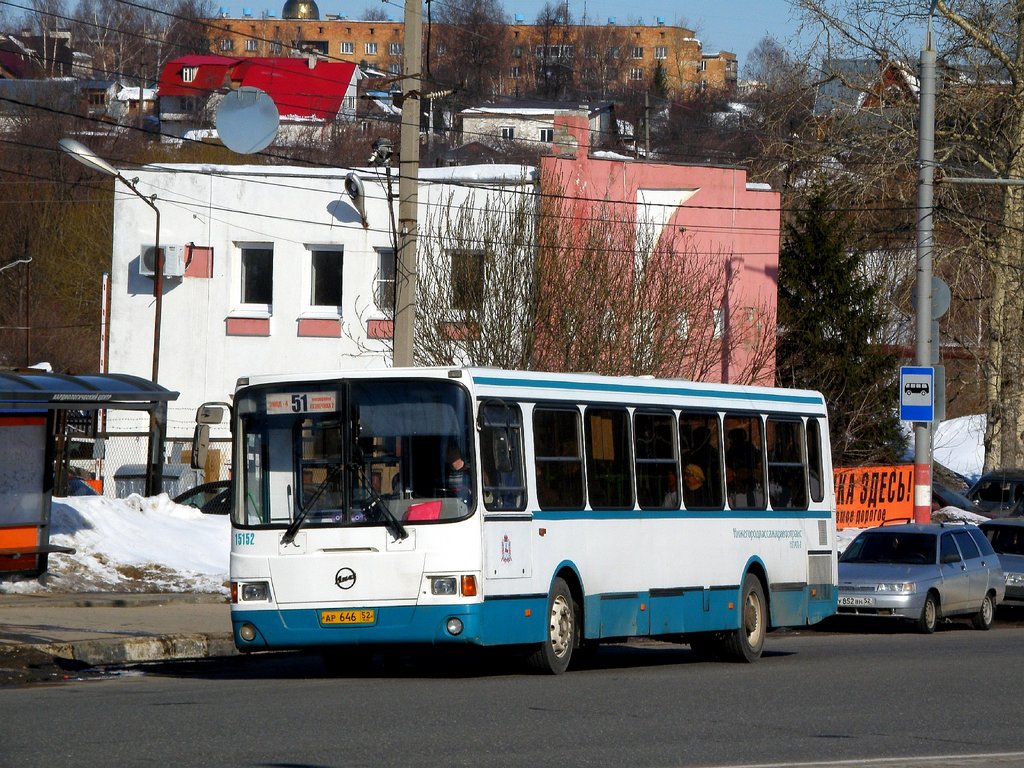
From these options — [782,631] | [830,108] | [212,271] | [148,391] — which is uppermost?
[830,108]

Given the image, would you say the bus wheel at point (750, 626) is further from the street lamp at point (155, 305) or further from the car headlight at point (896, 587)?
the street lamp at point (155, 305)

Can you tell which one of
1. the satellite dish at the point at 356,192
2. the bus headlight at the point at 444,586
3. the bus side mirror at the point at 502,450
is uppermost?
the satellite dish at the point at 356,192

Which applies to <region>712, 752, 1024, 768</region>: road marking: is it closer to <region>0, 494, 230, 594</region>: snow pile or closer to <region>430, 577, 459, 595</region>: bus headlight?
<region>430, 577, 459, 595</region>: bus headlight

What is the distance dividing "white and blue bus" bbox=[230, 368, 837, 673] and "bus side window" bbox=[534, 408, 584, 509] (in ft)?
0.06

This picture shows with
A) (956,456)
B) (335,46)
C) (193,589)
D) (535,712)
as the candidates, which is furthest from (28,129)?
(335,46)

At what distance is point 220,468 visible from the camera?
4116 centimetres

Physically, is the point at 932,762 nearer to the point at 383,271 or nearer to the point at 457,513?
the point at 457,513

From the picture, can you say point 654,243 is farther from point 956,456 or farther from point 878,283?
point 956,456

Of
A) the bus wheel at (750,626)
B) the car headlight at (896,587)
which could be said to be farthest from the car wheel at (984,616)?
the bus wheel at (750,626)

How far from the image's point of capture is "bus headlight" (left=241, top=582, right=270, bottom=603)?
13.9 m

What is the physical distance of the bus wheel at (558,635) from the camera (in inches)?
560

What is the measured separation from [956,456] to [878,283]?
85.1 feet

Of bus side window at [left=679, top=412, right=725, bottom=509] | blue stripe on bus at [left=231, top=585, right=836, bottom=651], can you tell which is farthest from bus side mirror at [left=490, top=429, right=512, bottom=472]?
bus side window at [left=679, top=412, right=725, bottom=509]

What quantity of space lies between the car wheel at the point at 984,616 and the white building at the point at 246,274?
64.6 ft
